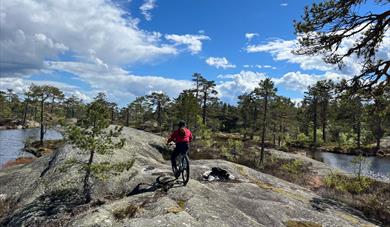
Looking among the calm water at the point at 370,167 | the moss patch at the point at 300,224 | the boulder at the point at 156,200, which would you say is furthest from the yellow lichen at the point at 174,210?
the calm water at the point at 370,167

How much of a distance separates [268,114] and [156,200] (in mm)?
40683

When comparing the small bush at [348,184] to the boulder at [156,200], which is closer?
the boulder at [156,200]

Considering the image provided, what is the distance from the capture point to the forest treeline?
1551 centimetres

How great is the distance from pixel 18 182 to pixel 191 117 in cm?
2655

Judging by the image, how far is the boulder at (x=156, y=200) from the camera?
36.5 ft

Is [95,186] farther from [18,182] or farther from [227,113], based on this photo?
[227,113]

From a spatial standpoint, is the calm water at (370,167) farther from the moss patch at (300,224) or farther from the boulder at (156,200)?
the moss patch at (300,224)

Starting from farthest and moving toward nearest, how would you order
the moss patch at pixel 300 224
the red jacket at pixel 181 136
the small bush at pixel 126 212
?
1. the red jacket at pixel 181 136
2. the moss patch at pixel 300 224
3. the small bush at pixel 126 212

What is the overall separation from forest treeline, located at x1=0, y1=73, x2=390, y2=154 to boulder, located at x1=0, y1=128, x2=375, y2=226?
3.13m

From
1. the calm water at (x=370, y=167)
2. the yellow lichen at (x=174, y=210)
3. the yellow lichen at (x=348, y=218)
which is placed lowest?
the calm water at (x=370, y=167)

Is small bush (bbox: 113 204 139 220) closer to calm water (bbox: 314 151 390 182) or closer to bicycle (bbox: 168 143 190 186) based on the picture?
bicycle (bbox: 168 143 190 186)

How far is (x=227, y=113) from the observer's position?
114m

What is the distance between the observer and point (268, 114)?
51031mm

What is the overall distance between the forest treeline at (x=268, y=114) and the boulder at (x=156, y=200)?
3.13 m
